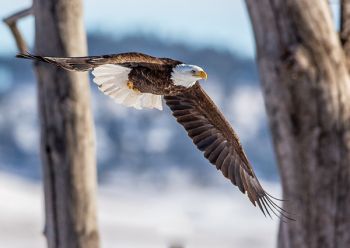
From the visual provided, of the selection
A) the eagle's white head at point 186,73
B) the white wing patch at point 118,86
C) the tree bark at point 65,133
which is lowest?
the eagle's white head at point 186,73

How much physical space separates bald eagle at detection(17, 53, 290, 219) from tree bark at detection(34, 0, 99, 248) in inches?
61.7

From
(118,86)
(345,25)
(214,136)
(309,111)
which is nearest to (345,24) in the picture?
(345,25)

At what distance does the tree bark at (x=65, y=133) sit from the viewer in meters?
5.43

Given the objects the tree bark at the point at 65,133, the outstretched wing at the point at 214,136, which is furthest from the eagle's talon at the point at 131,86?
the tree bark at the point at 65,133

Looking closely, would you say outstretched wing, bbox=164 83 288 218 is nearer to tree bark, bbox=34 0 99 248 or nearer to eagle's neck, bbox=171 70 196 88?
eagle's neck, bbox=171 70 196 88

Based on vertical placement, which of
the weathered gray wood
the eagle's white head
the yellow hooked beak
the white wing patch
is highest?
the weathered gray wood

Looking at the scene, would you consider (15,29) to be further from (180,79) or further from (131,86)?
(180,79)

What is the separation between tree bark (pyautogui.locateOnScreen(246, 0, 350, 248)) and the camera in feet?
18.3

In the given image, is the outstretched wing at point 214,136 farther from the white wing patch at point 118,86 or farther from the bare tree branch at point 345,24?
the bare tree branch at point 345,24

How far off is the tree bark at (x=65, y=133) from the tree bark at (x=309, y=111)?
119cm

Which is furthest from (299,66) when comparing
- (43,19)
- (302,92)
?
(43,19)

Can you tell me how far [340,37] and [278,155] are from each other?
0.89m

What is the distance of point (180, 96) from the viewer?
13.0ft

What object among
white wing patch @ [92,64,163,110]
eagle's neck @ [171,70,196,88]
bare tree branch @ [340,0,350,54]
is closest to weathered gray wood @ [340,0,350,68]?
bare tree branch @ [340,0,350,54]
